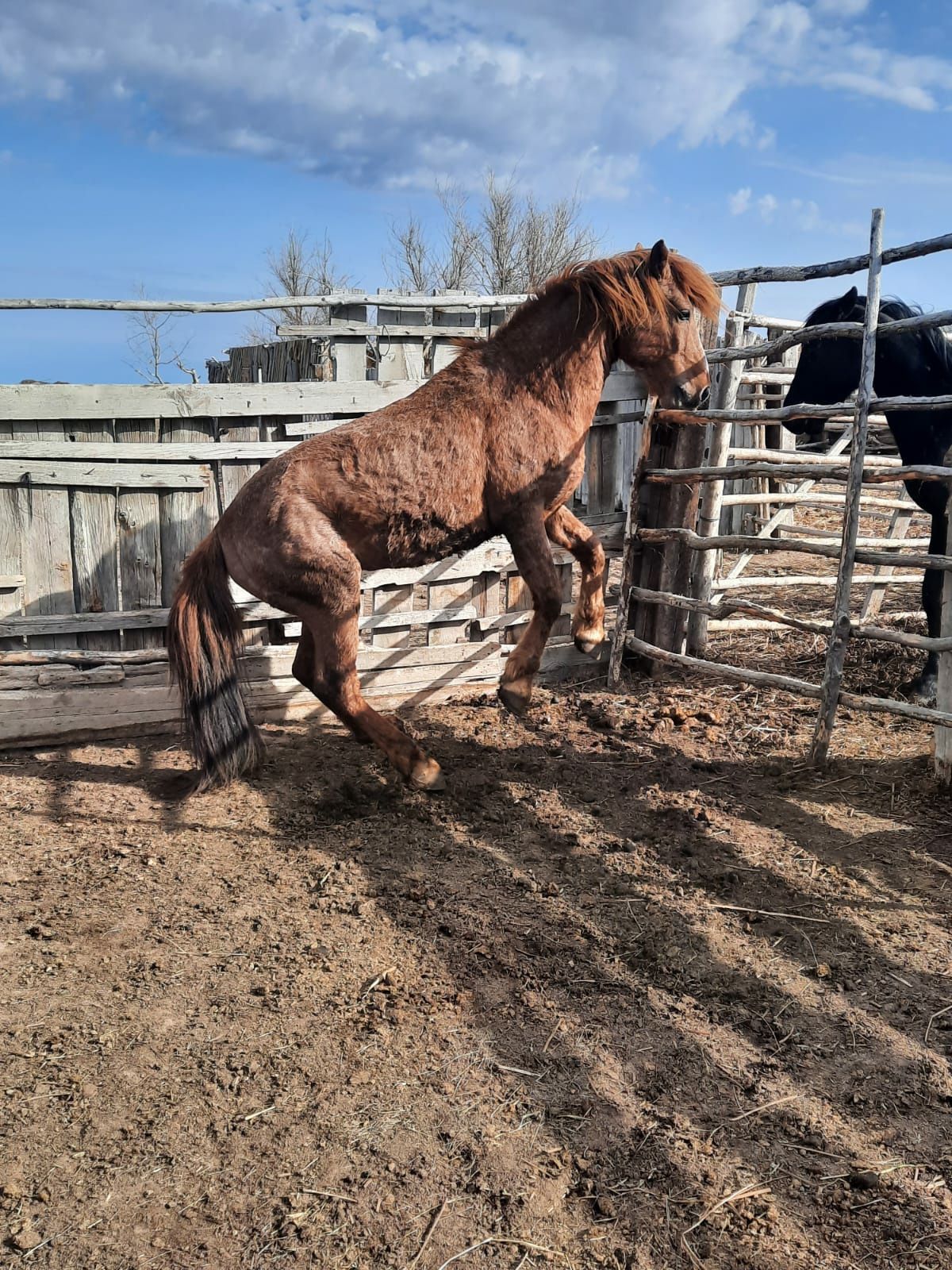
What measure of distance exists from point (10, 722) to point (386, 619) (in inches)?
82.4

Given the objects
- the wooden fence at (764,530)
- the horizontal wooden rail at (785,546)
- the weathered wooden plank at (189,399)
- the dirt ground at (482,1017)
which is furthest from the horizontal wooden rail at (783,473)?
the weathered wooden plank at (189,399)

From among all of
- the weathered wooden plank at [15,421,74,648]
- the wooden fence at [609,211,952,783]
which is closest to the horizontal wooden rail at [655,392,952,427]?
the wooden fence at [609,211,952,783]

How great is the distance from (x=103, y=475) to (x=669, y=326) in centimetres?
308

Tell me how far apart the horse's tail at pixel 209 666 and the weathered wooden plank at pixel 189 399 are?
3.59ft

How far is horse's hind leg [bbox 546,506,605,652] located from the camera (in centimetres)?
484

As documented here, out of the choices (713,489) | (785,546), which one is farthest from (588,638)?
(713,489)

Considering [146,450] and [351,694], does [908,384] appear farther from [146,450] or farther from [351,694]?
[146,450]

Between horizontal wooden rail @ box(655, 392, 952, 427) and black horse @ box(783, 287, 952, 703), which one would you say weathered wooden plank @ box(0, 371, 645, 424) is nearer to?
horizontal wooden rail @ box(655, 392, 952, 427)

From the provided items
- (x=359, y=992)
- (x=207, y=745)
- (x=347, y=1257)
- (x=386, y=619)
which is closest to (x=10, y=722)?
(x=207, y=745)

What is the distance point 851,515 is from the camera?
440 cm

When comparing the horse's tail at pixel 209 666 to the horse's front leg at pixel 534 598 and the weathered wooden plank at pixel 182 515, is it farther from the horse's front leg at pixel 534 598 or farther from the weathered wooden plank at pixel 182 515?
the horse's front leg at pixel 534 598

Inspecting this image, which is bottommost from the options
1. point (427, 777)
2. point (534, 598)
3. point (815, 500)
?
point (427, 777)

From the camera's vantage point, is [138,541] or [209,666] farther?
[138,541]

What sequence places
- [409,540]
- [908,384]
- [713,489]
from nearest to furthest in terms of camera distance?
[409,540], [908,384], [713,489]
